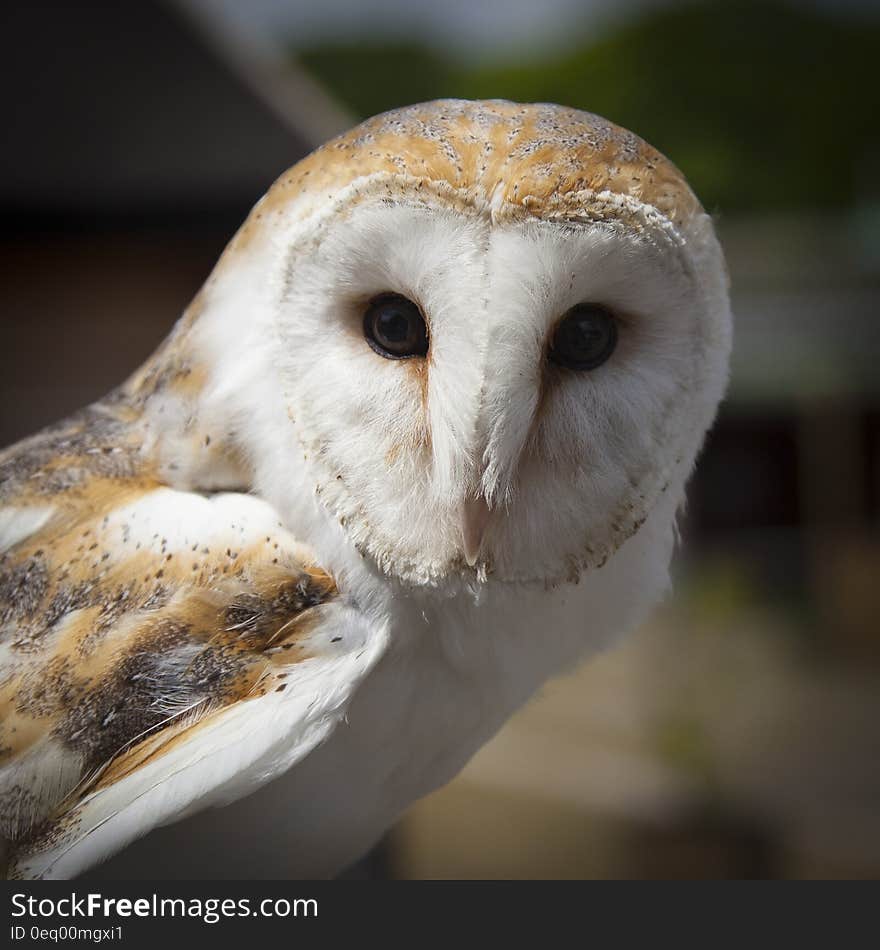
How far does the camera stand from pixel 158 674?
70 cm

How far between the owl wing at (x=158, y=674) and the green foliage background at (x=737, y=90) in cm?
904

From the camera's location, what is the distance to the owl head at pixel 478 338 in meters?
0.63

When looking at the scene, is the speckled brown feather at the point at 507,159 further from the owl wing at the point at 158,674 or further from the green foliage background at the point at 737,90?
the green foliage background at the point at 737,90

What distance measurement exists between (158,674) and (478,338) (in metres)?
0.35

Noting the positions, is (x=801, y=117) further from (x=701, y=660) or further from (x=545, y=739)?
(x=545, y=739)

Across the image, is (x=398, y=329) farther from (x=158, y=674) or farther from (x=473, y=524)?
(x=158, y=674)

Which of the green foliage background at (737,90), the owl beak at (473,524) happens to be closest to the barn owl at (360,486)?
the owl beak at (473,524)

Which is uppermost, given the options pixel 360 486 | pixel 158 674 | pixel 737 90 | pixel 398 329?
pixel 737 90

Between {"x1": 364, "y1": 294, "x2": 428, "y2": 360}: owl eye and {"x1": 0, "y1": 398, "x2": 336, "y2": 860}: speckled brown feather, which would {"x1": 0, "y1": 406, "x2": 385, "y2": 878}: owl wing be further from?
{"x1": 364, "y1": 294, "x2": 428, "y2": 360}: owl eye

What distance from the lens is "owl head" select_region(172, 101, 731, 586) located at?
2.07ft

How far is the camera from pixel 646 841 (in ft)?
10.3

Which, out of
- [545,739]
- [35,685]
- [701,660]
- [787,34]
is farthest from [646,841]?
[787,34]

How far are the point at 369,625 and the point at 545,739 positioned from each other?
142 inches

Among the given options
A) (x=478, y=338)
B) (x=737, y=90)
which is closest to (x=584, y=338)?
(x=478, y=338)
